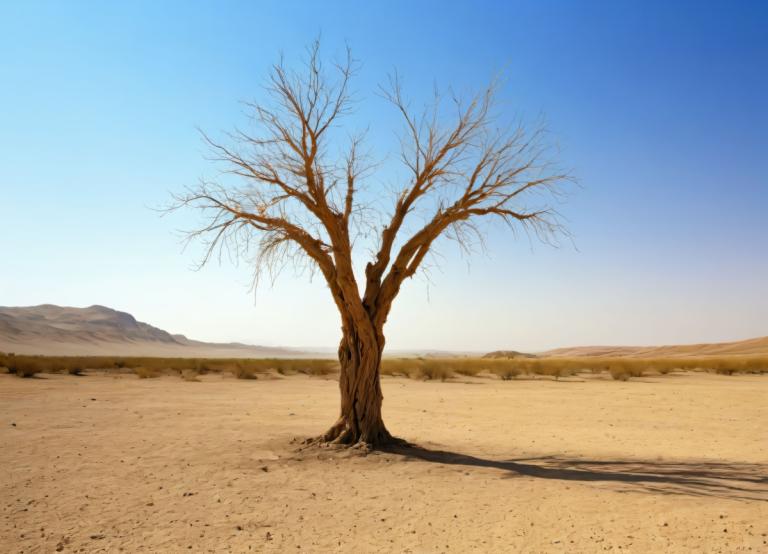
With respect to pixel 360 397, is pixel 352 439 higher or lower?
lower

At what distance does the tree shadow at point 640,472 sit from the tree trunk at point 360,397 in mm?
536

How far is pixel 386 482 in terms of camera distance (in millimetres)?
8078

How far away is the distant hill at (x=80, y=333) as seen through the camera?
269 feet

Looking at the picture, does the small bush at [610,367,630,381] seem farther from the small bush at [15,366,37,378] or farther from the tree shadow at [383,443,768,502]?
the small bush at [15,366,37,378]

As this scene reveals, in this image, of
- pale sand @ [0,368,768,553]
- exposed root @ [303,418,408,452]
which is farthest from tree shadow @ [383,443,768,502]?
exposed root @ [303,418,408,452]

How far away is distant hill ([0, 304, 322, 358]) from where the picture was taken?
8212 centimetres

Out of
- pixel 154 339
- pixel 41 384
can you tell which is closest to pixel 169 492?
pixel 41 384

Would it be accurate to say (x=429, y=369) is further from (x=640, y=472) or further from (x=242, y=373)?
(x=640, y=472)

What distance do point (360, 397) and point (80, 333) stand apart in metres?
103

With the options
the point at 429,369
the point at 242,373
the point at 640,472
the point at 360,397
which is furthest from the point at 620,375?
the point at 360,397

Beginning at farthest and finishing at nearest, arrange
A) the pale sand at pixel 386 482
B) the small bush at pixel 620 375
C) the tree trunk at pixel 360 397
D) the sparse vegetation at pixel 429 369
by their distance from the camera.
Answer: the sparse vegetation at pixel 429 369
the small bush at pixel 620 375
the tree trunk at pixel 360 397
the pale sand at pixel 386 482

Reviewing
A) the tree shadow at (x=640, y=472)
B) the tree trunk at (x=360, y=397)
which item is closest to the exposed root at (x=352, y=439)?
the tree trunk at (x=360, y=397)

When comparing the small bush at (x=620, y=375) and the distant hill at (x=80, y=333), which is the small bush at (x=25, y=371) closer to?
the small bush at (x=620, y=375)

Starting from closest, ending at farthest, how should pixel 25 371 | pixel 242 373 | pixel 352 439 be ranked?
pixel 352 439, pixel 25 371, pixel 242 373
